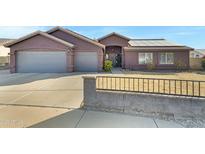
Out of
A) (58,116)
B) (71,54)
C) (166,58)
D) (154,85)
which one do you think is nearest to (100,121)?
(58,116)

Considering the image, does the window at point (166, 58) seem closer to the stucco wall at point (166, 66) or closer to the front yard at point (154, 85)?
the stucco wall at point (166, 66)

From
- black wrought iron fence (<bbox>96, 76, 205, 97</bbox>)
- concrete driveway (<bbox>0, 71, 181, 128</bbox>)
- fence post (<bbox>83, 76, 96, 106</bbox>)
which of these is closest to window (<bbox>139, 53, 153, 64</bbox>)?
black wrought iron fence (<bbox>96, 76, 205, 97</bbox>)

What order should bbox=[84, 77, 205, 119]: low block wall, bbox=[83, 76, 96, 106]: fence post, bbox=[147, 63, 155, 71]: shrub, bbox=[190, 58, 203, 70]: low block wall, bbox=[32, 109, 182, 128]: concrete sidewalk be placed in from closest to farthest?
bbox=[32, 109, 182, 128]: concrete sidewalk, bbox=[84, 77, 205, 119]: low block wall, bbox=[83, 76, 96, 106]: fence post, bbox=[147, 63, 155, 71]: shrub, bbox=[190, 58, 203, 70]: low block wall

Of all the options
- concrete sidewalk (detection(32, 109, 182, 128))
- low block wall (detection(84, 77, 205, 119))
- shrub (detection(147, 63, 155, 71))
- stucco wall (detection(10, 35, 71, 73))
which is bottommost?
concrete sidewalk (detection(32, 109, 182, 128))

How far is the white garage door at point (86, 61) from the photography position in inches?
743

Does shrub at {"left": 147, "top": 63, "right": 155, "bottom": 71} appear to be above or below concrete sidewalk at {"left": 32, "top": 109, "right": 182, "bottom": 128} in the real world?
above

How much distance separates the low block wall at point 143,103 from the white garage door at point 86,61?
13.1 metres

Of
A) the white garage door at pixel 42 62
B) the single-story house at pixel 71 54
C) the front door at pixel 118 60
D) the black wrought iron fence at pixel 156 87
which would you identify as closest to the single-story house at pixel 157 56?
the single-story house at pixel 71 54

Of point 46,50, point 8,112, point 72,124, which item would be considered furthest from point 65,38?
point 72,124

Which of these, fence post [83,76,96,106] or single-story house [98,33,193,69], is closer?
fence post [83,76,96,106]

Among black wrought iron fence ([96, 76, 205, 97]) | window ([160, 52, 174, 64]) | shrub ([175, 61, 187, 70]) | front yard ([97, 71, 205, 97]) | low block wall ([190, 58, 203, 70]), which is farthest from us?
low block wall ([190, 58, 203, 70])

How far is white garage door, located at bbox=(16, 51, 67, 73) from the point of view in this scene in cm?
1767

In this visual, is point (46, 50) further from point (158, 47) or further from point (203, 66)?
point (203, 66)

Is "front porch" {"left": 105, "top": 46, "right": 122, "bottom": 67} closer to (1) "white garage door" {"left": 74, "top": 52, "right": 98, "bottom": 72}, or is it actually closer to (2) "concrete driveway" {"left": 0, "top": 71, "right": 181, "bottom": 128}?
(1) "white garage door" {"left": 74, "top": 52, "right": 98, "bottom": 72}
